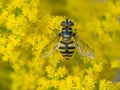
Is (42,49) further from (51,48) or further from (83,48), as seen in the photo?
(83,48)

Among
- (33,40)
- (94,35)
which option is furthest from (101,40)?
(33,40)

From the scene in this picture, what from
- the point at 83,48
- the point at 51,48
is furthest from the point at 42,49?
the point at 83,48

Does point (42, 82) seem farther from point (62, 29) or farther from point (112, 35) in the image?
point (112, 35)
